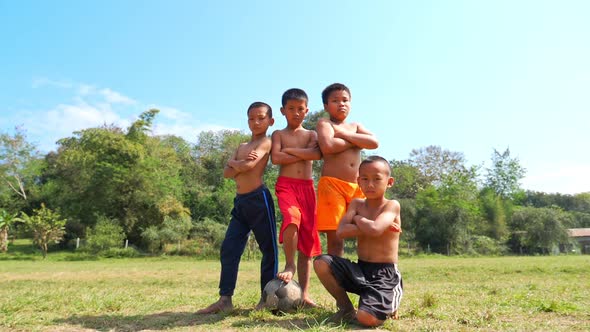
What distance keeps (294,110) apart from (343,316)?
7.07 feet

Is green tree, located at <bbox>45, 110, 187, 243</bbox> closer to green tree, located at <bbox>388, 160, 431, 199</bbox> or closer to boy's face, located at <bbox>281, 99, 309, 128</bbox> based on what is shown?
green tree, located at <bbox>388, 160, 431, 199</bbox>

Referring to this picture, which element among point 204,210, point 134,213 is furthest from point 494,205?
Result: point 134,213

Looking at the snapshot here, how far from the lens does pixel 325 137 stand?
4.32 metres

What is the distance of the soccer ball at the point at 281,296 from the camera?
4.07 metres

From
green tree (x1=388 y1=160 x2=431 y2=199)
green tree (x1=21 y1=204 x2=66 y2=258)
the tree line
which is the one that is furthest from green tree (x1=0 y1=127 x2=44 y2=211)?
green tree (x1=388 y1=160 x2=431 y2=199)

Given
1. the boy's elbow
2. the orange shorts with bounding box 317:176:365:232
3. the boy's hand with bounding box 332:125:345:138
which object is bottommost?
the orange shorts with bounding box 317:176:365:232

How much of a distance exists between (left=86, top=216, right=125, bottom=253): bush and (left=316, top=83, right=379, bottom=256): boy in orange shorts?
26.1 m

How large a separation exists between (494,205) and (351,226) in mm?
38246

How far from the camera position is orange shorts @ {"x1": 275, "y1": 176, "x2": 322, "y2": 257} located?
14.3 feet

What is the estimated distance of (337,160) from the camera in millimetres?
4434

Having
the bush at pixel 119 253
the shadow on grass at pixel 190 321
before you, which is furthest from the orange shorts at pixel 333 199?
the bush at pixel 119 253

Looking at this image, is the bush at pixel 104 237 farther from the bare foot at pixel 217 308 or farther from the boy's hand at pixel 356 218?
the boy's hand at pixel 356 218

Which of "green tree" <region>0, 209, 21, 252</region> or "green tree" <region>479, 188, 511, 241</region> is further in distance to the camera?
"green tree" <region>479, 188, 511, 241</region>

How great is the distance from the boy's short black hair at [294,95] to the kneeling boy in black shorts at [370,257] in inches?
44.4
